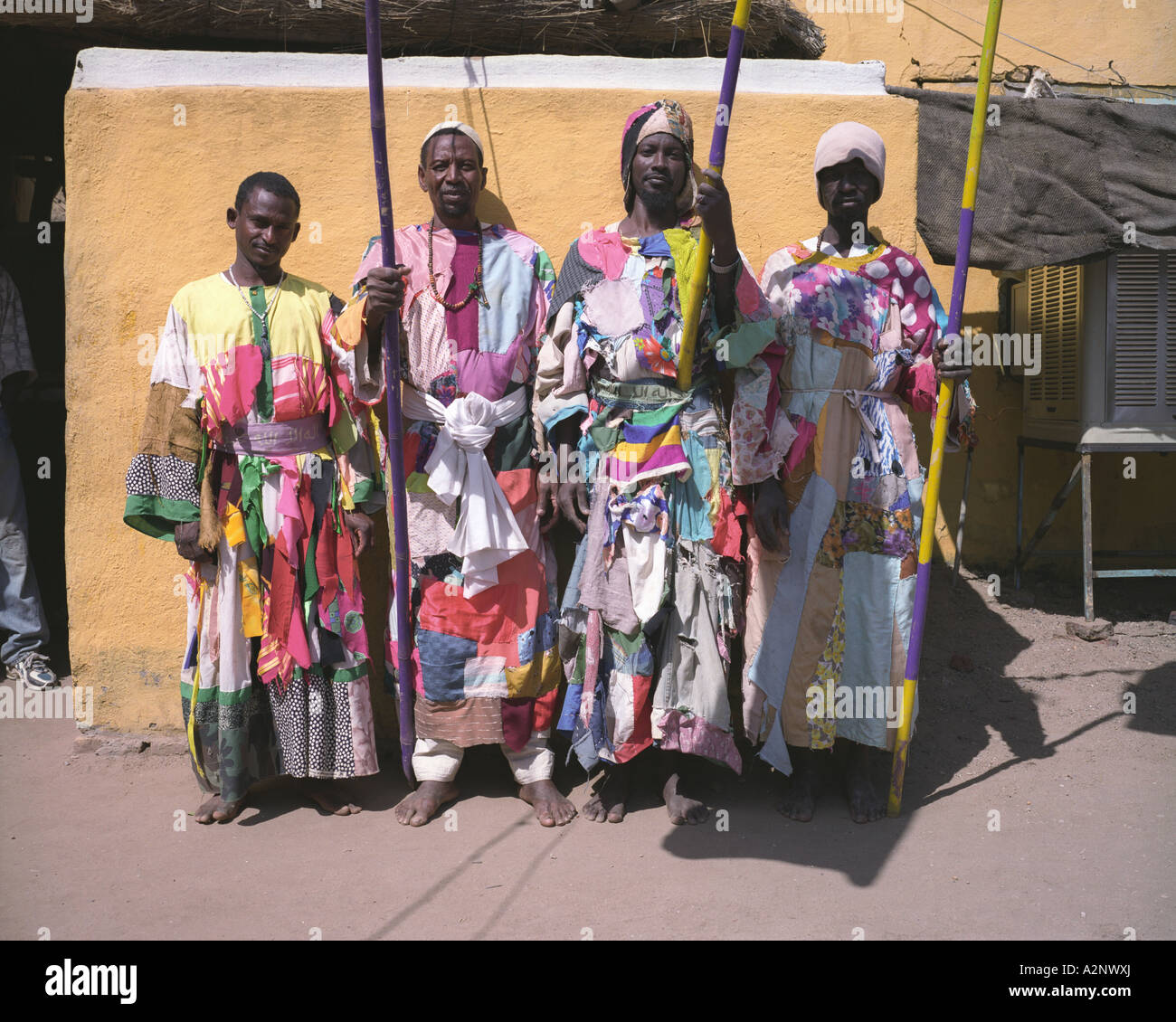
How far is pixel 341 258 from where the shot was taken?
4.21m

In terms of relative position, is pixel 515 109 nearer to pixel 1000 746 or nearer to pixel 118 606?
pixel 118 606

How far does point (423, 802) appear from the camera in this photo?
364 cm

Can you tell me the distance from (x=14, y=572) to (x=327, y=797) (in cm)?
255

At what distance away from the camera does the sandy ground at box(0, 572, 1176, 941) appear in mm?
2891

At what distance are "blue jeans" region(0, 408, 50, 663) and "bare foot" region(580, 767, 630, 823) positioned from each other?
3.27 metres

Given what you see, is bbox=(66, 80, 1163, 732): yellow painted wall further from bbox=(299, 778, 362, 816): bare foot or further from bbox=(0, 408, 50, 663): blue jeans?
bbox=(0, 408, 50, 663): blue jeans

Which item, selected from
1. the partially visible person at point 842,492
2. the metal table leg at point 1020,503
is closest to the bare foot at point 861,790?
the partially visible person at point 842,492

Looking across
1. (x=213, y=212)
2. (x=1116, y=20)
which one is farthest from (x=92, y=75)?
(x=1116, y=20)

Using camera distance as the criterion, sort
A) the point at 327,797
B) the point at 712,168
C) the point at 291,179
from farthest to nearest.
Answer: the point at 291,179 < the point at 327,797 < the point at 712,168

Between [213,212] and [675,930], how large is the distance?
10.9 feet

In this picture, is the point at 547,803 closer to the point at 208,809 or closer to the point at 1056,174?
the point at 208,809

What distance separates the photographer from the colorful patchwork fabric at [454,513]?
3.68m

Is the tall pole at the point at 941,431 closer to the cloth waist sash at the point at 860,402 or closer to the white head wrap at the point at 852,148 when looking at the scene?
the cloth waist sash at the point at 860,402

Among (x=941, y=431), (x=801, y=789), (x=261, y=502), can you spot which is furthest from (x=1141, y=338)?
(x=261, y=502)
